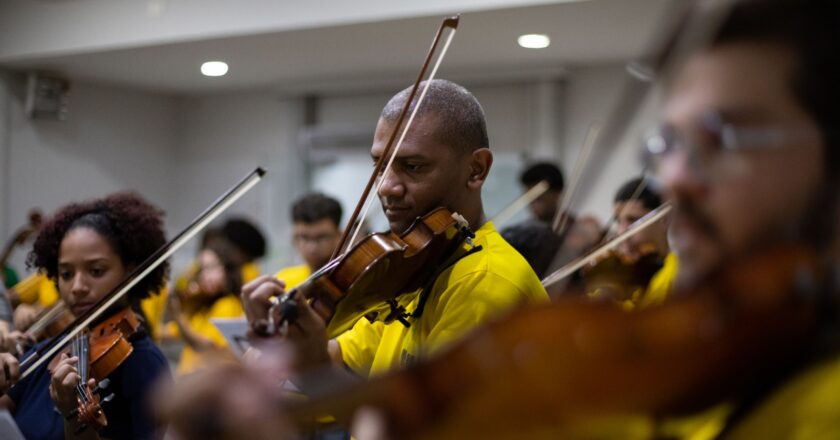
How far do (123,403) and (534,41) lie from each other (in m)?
3.59

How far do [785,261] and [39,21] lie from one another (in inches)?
226

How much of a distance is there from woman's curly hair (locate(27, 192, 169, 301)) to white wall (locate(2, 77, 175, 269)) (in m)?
4.12

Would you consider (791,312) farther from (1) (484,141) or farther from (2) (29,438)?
(2) (29,438)

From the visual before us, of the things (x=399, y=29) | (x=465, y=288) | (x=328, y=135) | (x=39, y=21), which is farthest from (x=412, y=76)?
(x=465, y=288)

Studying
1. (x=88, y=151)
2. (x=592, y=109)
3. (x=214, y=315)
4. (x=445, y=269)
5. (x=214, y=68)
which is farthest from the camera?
(x=88, y=151)

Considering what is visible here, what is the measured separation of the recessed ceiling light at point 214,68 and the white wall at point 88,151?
968 millimetres

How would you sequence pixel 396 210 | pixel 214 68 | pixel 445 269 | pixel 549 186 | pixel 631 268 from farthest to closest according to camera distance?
pixel 214 68 < pixel 549 186 < pixel 631 268 < pixel 396 210 < pixel 445 269

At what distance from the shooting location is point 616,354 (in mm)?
682

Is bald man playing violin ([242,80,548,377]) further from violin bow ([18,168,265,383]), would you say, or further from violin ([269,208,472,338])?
violin bow ([18,168,265,383])

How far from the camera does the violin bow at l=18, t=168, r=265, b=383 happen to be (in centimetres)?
207

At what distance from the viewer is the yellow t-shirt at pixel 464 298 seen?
1504mm

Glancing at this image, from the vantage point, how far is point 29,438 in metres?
2.09

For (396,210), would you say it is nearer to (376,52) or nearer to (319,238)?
(319,238)

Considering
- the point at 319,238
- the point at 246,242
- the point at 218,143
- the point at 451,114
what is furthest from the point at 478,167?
the point at 218,143
